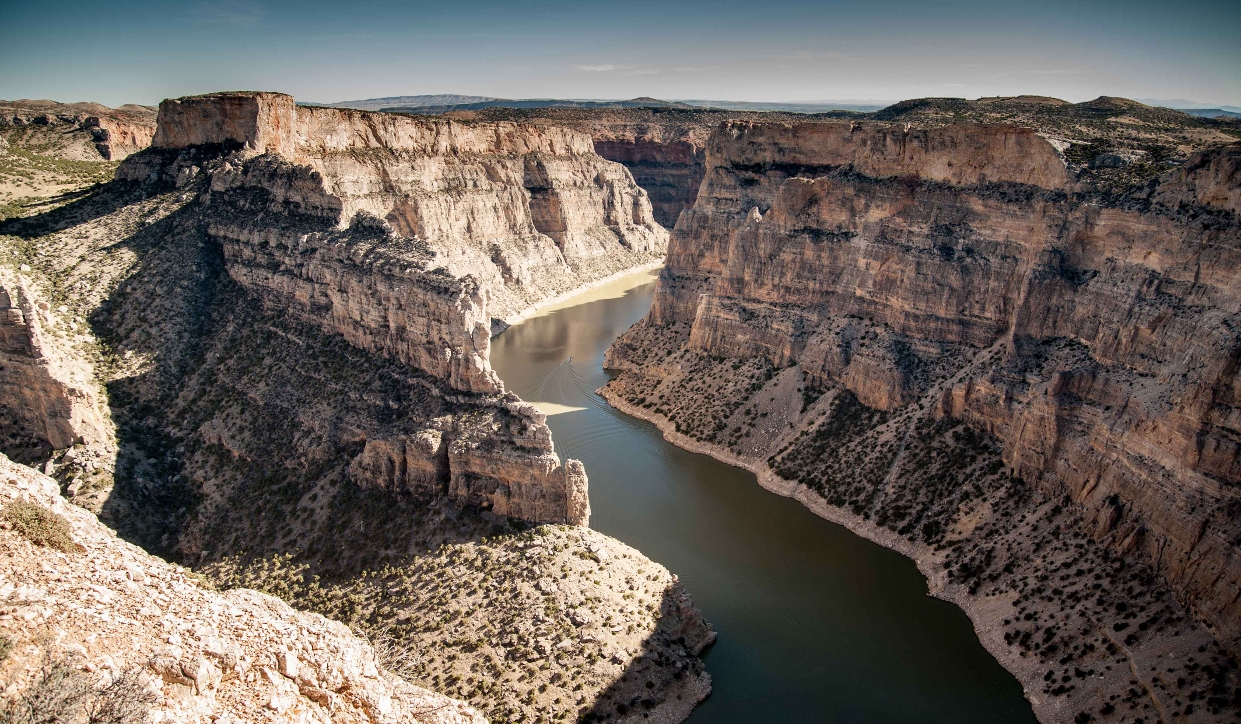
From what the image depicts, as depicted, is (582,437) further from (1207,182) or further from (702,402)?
(1207,182)

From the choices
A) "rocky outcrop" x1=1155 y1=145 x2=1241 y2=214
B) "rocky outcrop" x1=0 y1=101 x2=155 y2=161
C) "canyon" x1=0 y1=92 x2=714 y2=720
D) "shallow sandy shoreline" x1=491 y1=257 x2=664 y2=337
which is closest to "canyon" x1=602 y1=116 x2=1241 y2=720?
"rocky outcrop" x1=1155 y1=145 x2=1241 y2=214

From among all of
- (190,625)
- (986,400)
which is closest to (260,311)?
(190,625)

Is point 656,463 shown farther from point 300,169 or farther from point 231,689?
point 231,689

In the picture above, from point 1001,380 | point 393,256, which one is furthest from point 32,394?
point 1001,380

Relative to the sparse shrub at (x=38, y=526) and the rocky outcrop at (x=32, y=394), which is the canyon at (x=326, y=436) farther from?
the sparse shrub at (x=38, y=526)

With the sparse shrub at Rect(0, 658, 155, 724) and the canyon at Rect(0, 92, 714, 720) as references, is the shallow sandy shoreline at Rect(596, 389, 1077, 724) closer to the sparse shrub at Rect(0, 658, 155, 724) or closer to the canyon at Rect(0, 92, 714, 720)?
the canyon at Rect(0, 92, 714, 720)

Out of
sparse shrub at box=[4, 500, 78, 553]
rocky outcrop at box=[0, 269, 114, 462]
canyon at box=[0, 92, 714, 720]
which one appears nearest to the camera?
sparse shrub at box=[4, 500, 78, 553]
